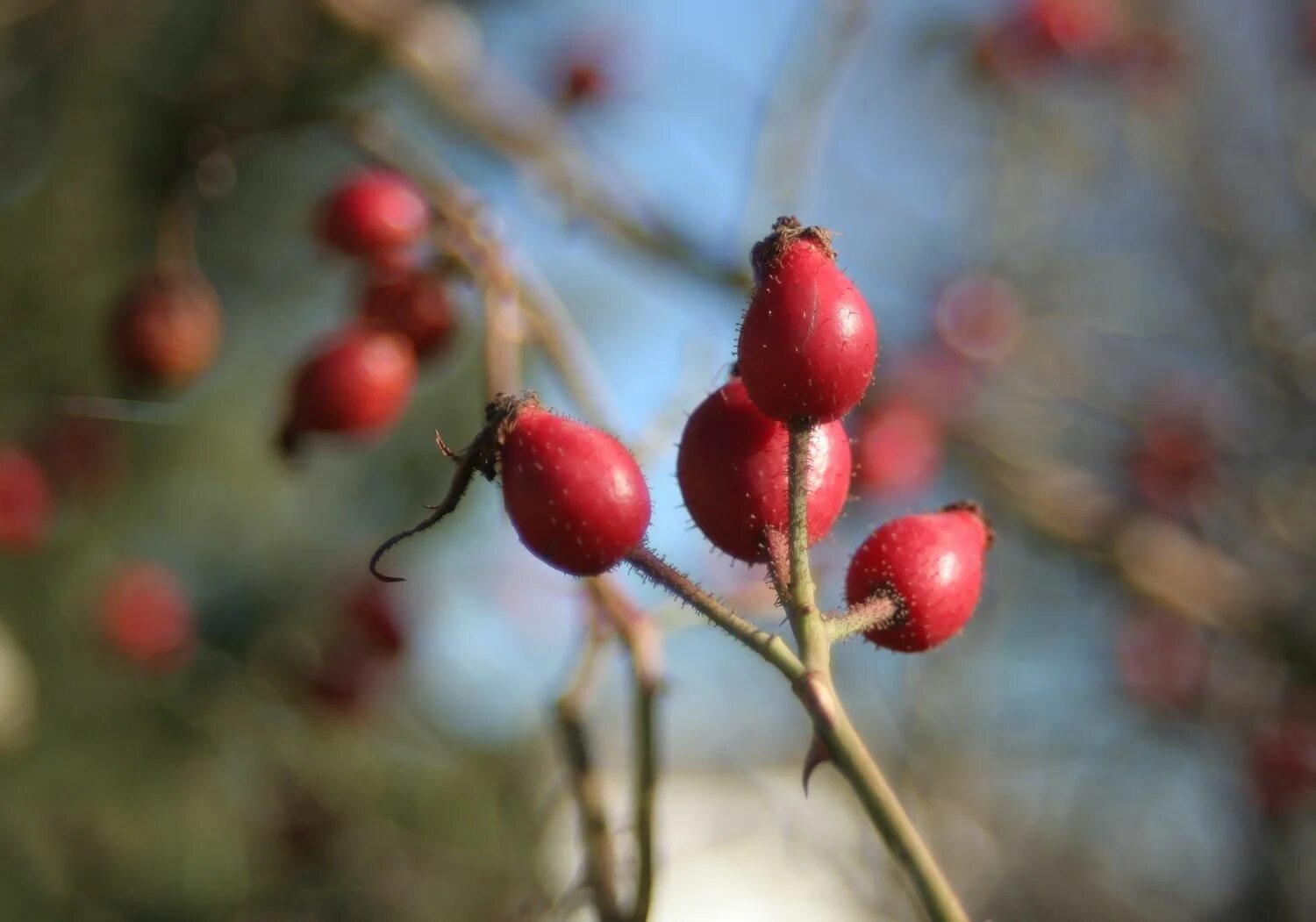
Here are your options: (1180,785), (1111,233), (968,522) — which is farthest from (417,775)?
(968,522)

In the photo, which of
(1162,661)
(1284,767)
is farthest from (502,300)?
(1162,661)

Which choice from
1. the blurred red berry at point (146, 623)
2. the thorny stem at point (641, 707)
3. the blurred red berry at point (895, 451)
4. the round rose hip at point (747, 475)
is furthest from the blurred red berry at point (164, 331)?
the blurred red berry at point (146, 623)

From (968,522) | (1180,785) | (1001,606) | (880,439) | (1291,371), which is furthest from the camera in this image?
(1180,785)

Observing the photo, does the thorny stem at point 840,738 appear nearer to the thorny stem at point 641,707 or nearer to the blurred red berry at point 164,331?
the thorny stem at point 641,707

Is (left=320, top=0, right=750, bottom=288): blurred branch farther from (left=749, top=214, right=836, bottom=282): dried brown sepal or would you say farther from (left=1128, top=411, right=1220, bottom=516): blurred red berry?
(left=1128, top=411, right=1220, bottom=516): blurred red berry

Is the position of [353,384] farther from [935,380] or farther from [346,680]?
[935,380]

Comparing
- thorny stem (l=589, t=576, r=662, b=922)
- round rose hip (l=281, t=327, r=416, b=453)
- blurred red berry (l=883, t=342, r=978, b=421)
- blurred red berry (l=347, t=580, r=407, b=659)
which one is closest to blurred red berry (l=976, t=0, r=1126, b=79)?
blurred red berry (l=883, t=342, r=978, b=421)

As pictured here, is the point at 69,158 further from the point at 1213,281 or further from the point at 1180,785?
the point at 1180,785
